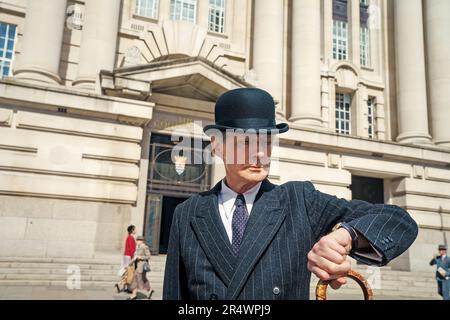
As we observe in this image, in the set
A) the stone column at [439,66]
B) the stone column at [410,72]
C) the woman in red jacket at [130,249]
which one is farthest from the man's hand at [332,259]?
the stone column at [439,66]

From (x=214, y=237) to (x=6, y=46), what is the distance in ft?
57.6

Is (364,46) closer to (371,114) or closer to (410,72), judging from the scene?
(410,72)

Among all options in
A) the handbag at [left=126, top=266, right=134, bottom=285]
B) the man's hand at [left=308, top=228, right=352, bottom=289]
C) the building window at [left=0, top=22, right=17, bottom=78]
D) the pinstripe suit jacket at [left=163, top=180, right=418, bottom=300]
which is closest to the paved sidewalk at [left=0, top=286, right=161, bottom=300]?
the handbag at [left=126, top=266, right=134, bottom=285]

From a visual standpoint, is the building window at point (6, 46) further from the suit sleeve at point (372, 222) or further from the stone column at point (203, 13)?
the suit sleeve at point (372, 222)

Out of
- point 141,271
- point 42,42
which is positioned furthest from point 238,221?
point 42,42

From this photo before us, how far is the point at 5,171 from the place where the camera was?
12.6 m

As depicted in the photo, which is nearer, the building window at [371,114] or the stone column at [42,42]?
the stone column at [42,42]

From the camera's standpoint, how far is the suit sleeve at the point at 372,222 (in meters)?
1.61

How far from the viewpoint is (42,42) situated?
573 inches

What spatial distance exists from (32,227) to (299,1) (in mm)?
15549

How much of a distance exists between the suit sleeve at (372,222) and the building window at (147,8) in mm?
18023

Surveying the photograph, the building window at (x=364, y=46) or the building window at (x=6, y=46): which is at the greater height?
the building window at (x=364, y=46)

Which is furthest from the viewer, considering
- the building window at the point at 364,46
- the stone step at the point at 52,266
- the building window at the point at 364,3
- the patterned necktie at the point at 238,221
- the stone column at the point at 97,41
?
the building window at the point at 364,3
